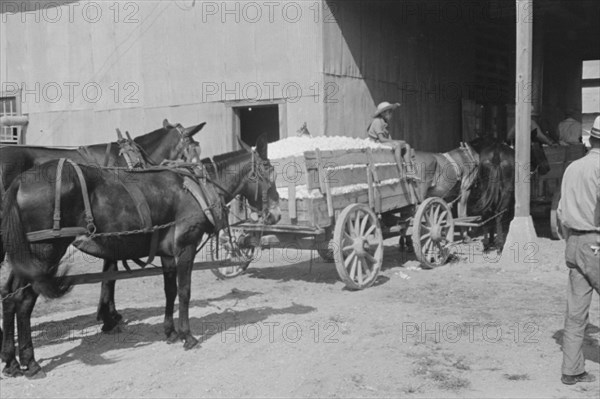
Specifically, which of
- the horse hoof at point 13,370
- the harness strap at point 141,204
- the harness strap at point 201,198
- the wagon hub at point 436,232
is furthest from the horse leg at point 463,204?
the horse hoof at point 13,370

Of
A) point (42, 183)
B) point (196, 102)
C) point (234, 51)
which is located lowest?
point (42, 183)

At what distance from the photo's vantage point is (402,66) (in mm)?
14648

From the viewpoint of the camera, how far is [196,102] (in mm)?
13391

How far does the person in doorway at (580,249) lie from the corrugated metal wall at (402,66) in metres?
7.06

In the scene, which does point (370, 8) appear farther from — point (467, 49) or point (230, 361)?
point (230, 361)

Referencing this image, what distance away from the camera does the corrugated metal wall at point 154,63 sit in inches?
481

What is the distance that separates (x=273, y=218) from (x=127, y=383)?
2.58 meters

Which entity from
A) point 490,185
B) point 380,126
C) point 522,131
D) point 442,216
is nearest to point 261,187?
point 380,126

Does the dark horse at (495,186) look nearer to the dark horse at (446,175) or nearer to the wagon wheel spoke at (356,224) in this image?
the dark horse at (446,175)

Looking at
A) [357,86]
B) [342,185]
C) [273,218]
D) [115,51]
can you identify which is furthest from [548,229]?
[115,51]

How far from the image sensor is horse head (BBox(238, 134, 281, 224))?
718 cm

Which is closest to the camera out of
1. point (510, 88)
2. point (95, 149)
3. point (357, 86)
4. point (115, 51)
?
point (95, 149)

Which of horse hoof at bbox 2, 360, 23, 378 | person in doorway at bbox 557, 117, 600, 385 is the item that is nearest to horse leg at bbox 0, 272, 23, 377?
horse hoof at bbox 2, 360, 23, 378

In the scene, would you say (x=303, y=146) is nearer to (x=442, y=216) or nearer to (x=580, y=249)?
(x=442, y=216)
